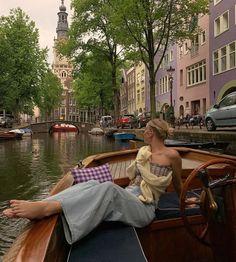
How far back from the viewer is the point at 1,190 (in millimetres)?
11203

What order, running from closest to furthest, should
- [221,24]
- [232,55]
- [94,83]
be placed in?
[232,55]
[221,24]
[94,83]

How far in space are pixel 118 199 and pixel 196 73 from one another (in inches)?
1349

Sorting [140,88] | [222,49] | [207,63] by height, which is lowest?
[207,63]

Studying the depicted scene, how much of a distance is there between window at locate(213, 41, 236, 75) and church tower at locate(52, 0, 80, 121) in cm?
7953

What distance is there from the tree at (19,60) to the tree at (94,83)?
4.66m

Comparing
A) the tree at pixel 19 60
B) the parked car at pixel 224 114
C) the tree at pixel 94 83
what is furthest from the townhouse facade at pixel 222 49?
the tree at pixel 19 60

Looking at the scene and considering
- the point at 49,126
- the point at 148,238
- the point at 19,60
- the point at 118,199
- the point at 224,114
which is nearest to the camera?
the point at 118,199

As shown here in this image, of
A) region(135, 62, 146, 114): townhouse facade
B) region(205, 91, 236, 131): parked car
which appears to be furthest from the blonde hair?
region(135, 62, 146, 114): townhouse facade

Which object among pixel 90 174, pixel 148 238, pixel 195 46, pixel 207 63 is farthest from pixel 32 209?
pixel 195 46

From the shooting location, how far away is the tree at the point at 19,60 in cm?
4116

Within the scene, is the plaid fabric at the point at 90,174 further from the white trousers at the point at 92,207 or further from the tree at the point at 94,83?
the tree at the point at 94,83

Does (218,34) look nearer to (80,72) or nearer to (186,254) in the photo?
(80,72)

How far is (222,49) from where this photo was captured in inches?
1187

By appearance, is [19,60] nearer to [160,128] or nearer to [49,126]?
[49,126]
